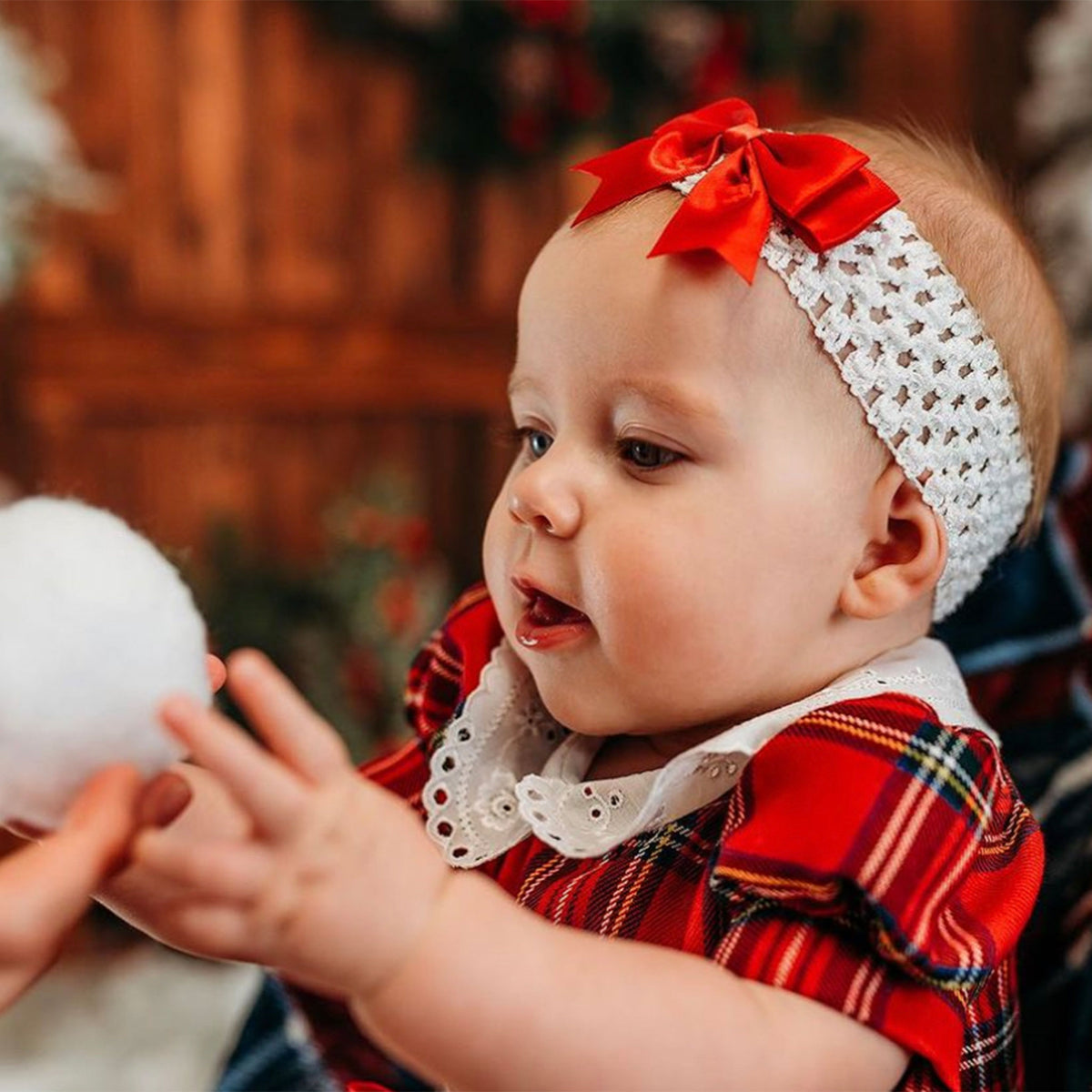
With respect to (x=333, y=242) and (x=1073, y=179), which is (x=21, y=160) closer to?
(x=333, y=242)

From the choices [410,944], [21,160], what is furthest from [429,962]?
[21,160]

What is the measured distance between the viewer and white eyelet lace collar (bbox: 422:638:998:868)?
753mm

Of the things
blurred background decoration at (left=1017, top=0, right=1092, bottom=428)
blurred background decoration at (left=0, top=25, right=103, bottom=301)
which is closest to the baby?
blurred background decoration at (left=0, top=25, right=103, bottom=301)

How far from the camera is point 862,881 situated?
642 millimetres

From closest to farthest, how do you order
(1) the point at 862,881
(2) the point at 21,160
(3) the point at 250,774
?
(3) the point at 250,774 → (1) the point at 862,881 → (2) the point at 21,160

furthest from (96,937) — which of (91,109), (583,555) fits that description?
(583,555)

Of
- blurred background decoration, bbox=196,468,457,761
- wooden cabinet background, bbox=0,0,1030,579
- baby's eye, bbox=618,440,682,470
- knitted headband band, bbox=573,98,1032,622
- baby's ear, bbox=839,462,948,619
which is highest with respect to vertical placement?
knitted headband band, bbox=573,98,1032,622

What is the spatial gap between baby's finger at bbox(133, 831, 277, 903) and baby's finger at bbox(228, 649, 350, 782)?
1.5 inches

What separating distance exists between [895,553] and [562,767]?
0.23 m

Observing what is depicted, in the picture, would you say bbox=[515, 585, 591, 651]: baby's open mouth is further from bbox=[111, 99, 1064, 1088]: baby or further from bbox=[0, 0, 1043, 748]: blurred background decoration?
bbox=[0, 0, 1043, 748]: blurred background decoration

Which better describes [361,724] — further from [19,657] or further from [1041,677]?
[19,657]

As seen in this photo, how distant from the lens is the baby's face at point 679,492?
0.75m

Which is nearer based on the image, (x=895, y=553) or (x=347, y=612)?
(x=895, y=553)

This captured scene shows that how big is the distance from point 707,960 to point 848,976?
0.21 ft
